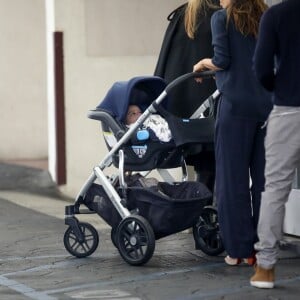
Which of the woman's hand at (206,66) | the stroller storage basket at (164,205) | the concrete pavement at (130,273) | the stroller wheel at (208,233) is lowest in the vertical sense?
the concrete pavement at (130,273)

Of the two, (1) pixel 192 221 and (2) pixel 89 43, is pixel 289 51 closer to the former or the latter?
(1) pixel 192 221

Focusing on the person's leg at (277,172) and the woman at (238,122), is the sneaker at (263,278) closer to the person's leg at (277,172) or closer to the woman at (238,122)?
the person's leg at (277,172)

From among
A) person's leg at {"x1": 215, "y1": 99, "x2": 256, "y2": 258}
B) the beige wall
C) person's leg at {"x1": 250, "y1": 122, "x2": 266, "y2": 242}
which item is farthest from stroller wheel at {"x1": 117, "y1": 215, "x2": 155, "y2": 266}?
the beige wall

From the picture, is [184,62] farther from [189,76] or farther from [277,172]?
[277,172]

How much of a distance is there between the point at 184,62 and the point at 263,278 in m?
1.95

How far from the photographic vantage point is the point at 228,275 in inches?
242

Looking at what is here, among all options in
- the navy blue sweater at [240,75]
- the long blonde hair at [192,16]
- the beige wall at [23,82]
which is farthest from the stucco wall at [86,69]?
the navy blue sweater at [240,75]

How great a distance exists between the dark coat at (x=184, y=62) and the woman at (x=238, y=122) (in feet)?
2.55

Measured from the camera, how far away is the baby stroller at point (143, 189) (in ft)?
20.7

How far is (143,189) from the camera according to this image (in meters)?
6.39

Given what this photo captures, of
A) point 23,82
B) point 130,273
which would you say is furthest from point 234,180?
point 23,82

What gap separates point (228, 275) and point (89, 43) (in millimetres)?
4160

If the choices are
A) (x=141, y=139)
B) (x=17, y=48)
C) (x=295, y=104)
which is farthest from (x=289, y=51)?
(x=17, y=48)

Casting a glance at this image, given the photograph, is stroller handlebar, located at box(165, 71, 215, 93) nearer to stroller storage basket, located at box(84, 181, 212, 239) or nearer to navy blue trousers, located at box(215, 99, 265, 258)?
navy blue trousers, located at box(215, 99, 265, 258)
